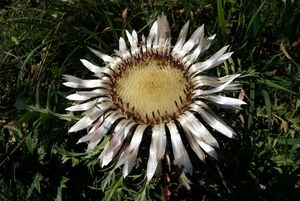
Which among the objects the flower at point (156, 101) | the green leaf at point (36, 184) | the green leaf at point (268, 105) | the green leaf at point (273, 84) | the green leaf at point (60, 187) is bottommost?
the green leaf at point (60, 187)

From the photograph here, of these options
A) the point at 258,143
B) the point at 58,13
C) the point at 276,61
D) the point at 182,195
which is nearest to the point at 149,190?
the point at 182,195

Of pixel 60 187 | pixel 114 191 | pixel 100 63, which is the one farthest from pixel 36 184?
pixel 100 63

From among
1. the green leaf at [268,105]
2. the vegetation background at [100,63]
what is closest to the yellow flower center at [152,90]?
the vegetation background at [100,63]

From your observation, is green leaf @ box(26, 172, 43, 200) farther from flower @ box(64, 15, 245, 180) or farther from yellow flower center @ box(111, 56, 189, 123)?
yellow flower center @ box(111, 56, 189, 123)

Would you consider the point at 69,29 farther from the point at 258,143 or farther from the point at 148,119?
the point at 258,143

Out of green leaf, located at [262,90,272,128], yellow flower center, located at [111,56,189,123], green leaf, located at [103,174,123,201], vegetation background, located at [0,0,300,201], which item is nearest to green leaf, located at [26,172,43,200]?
vegetation background, located at [0,0,300,201]

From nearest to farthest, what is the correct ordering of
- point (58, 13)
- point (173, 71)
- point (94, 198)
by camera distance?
point (173, 71) → point (94, 198) → point (58, 13)

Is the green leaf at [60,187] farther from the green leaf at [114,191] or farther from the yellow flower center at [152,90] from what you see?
the yellow flower center at [152,90]
